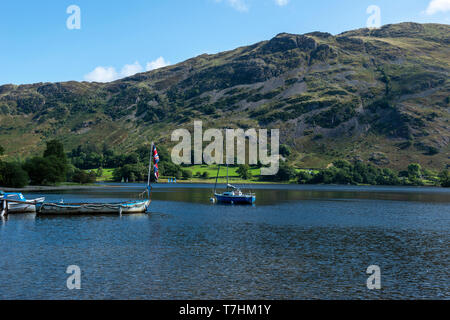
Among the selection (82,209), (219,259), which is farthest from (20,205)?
(219,259)

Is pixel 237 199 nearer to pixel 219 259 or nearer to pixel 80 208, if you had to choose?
pixel 80 208

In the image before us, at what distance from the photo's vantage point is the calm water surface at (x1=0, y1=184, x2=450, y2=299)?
3385 centimetres

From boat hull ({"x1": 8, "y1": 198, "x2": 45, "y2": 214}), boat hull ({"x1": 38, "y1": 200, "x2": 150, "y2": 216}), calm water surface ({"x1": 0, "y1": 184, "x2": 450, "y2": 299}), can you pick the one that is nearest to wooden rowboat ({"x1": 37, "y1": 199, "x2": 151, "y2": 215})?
boat hull ({"x1": 38, "y1": 200, "x2": 150, "y2": 216})

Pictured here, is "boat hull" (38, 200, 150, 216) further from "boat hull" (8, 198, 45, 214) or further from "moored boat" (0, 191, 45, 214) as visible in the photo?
"boat hull" (8, 198, 45, 214)

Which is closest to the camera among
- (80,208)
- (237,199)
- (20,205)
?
(80,208)

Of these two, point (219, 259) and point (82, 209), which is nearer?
point (219, 259)

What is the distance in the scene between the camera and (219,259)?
45.9 meters

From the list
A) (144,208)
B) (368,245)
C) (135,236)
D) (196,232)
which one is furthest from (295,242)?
(144,208)

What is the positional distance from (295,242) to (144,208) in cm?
4867

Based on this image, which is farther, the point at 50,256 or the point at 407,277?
the point at 50,256

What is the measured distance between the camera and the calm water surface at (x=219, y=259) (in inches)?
1333
